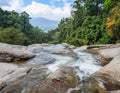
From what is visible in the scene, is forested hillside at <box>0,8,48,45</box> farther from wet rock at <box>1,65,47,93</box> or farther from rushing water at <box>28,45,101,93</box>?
wet rock at <box>1,65,47,93</box>

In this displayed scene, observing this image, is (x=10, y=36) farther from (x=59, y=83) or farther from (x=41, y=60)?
(x=59, y=83)

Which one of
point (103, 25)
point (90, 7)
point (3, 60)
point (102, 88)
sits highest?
point (90, 7)

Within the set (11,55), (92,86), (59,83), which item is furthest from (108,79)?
(11,55)

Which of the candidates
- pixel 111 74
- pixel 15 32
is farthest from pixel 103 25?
pixel 111 74

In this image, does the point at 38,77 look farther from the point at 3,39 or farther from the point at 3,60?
the point at 3,39

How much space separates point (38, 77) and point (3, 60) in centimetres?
460

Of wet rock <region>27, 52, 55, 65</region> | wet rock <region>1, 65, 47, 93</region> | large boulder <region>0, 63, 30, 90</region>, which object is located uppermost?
wet rock <region>27, 52, 55, 65</region>

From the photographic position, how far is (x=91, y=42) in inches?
1588

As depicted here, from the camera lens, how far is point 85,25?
148ft

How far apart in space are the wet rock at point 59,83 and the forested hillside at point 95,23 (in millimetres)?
22786

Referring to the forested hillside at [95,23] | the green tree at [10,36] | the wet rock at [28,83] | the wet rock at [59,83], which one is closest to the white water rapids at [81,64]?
the wet rock at [59,83]

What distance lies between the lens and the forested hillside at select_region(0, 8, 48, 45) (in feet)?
141

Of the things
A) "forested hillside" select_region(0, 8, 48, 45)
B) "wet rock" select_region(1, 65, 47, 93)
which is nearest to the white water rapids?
"wet rock" select_region(1, 65, 47, 93)

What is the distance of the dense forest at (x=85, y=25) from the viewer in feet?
116
